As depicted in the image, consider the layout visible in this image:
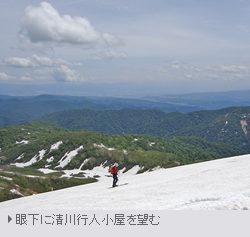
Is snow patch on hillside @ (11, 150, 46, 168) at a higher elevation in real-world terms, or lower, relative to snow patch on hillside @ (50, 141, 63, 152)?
lower

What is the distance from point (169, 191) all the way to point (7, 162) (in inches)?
4837

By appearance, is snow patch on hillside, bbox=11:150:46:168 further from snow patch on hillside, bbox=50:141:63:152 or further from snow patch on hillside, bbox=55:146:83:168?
snow patch on hillside, bbox=55:146:83:168

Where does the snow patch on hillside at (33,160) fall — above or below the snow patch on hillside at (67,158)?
below

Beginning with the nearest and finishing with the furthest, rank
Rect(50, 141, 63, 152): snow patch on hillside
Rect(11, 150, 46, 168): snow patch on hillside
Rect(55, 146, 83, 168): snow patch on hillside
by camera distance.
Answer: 1. Rect(55, 146, 83, 168): snow patch on hillside
2. Rect(11, 150, 46, 168): snow patch on hillside
3. Rect(50, 141, 63, 152): snow patch on hillside

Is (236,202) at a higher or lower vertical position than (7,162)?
higher

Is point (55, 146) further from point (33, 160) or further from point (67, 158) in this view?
point (67, 158)

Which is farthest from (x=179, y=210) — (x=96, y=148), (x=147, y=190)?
(x=96, y=148)

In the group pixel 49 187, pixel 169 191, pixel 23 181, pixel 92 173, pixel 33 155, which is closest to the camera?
pixel 169 191

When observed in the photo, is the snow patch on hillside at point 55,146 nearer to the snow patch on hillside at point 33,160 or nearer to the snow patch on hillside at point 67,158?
the snow patch on hillside at point 33,160

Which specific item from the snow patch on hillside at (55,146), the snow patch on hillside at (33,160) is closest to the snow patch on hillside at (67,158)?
the snow patch on hillside at (55,146)

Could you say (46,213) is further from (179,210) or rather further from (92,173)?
(92,173)

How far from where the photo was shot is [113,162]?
97688 mm

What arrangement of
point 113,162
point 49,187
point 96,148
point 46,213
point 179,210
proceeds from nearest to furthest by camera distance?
point 179,210
point 46,213
point 49,187
point 113,162
point 96,148

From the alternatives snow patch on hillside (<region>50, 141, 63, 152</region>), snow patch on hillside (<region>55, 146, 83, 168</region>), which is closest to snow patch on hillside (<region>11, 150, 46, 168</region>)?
snow patch on hillside (<region>50, 141, 63, 152</region>)
